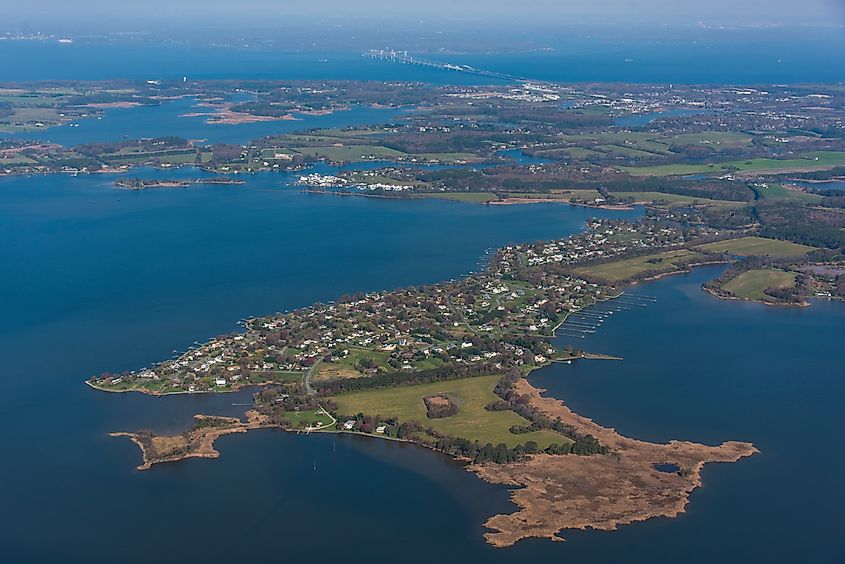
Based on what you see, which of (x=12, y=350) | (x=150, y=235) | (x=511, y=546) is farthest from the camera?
(x=150, y=235)

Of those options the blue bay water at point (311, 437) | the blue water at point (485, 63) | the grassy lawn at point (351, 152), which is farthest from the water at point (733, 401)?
the blue water at point (485, 63)

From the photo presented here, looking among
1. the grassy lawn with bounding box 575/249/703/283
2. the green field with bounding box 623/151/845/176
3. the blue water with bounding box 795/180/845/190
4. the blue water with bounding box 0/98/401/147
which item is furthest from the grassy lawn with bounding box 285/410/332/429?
the blue water with bounding box 0/98/401/147

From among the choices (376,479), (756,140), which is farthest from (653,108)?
(376,479)

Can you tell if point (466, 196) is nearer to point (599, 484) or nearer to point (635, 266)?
point (635, 266)

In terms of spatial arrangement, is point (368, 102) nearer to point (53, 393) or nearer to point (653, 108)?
point (653, 108)

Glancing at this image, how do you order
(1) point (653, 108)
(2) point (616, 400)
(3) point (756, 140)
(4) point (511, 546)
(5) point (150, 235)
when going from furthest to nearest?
(1) point (653, 108), (3) point (756, 140), (5) point (150, 235), (2) point (616, 400), (4) point (511, 546)

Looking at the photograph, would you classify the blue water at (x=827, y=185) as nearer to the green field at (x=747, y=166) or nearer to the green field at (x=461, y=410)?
the green field at (x=747, y=166)

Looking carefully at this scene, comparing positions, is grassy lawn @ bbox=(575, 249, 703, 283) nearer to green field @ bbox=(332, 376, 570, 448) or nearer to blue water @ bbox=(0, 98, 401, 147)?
green field @ bbox=(332, 376, 570, 448)

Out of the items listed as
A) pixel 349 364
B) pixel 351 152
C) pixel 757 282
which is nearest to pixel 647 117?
pixel 351 152
